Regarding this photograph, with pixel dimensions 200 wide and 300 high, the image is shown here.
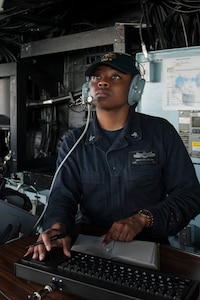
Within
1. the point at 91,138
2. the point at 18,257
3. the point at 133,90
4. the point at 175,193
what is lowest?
the point at 18,257

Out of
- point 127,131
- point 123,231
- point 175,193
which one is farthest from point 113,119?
point 123,231

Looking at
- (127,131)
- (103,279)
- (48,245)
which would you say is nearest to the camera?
(103,279)

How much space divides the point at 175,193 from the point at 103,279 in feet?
1.71

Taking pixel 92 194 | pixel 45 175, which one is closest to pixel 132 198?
pixel 92 194

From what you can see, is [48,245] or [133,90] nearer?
[48,245]

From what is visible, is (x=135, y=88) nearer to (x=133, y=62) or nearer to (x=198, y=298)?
(x=133, y=62)

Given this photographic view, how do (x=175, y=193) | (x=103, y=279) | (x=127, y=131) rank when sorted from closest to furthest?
(x=103, y=279) < (x=175, y=193) < (x=127, y=131)

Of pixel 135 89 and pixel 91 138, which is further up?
pixel 135 89

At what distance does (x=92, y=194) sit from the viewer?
4.20 feet

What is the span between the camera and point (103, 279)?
2.50 ft

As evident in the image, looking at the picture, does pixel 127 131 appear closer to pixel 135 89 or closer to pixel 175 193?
pixel 135 89

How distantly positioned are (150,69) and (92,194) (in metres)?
0.98

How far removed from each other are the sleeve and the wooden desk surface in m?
0.09

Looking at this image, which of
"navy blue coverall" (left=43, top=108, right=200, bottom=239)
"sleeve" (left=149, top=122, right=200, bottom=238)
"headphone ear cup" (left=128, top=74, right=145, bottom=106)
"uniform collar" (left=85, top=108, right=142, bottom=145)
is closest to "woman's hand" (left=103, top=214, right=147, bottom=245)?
"sleeve" (left=149, top=122, right=200, bottom=238)
